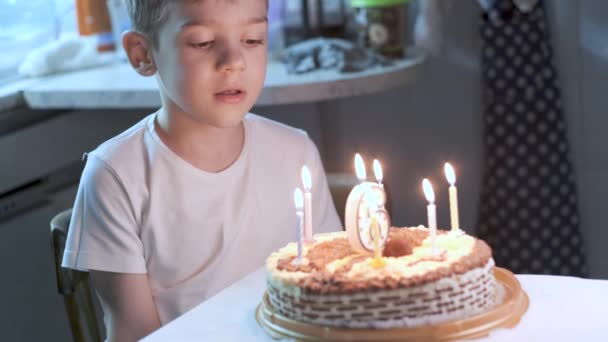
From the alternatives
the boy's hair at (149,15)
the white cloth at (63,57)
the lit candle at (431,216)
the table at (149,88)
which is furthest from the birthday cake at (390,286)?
the white cloth at (63,57)

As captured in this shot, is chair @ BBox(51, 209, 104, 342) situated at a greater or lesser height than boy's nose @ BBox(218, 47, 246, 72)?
lesser

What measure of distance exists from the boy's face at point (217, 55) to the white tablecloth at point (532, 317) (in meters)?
0.30

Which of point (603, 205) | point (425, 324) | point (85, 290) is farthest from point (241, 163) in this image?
point (603, 205)

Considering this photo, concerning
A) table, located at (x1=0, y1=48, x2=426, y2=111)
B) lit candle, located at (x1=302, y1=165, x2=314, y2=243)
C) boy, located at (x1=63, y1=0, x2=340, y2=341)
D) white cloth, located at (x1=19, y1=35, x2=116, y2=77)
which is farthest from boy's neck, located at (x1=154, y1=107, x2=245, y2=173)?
white cloth, located at (x1=19, y1=35, x2=116, y2=77)

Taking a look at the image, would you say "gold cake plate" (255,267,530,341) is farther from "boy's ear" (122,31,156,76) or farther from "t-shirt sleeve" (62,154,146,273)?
"boy's ear" (122,31,156,76)

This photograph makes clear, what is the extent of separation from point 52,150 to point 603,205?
55.8 inches

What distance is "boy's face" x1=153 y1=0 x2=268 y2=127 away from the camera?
1334 millimetres

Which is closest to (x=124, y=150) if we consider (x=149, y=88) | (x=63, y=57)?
(x=149, y=88)

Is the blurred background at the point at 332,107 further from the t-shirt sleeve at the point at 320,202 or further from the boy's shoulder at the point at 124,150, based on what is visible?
the boy's shoulder at the point at 124,150

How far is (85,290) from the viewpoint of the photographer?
5.16ft

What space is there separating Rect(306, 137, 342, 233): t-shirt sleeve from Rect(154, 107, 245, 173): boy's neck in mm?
166

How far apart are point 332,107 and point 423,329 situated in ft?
5.96

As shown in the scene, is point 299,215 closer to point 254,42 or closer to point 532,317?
point 532,317

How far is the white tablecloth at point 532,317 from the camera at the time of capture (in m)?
0.97
